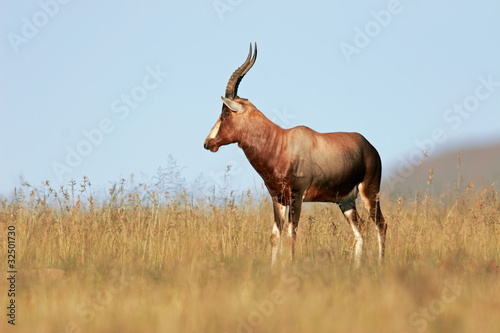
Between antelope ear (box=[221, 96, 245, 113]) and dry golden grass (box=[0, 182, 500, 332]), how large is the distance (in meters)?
2.11

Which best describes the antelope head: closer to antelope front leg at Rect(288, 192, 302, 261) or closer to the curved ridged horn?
the curved ridged horn

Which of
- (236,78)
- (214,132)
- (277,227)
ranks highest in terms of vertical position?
(236,78)

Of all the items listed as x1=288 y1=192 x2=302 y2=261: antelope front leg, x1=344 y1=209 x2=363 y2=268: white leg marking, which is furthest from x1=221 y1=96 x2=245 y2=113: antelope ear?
x1=344 y1=209 x2=363 y2=268: white leg marking

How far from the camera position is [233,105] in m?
10.3

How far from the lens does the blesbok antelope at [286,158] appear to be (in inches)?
397

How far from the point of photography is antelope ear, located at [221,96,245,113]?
33.4 ft

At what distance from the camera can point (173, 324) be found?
18.8 feet

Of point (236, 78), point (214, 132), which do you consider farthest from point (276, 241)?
point (236, 78)

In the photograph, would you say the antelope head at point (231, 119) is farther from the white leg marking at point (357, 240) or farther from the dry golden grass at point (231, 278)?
the white leg marking at point (357, 240)

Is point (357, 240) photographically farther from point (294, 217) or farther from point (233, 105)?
point (233, 105)

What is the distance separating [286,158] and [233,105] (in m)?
1.22

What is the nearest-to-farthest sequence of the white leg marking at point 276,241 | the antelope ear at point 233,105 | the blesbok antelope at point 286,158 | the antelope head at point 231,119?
the white leg marking at point 276,241 → the blesbok antelope at point 286,158 → the antelope ear at point 233,105 → the antelope head at point 231,119

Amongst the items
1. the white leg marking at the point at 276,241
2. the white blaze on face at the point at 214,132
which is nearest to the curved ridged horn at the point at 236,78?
the white blaze on face at the point at 214,132

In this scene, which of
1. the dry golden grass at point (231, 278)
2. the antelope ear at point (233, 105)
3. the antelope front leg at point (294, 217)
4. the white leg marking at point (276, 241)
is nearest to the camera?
the dry golden grass at point (231, 278)
